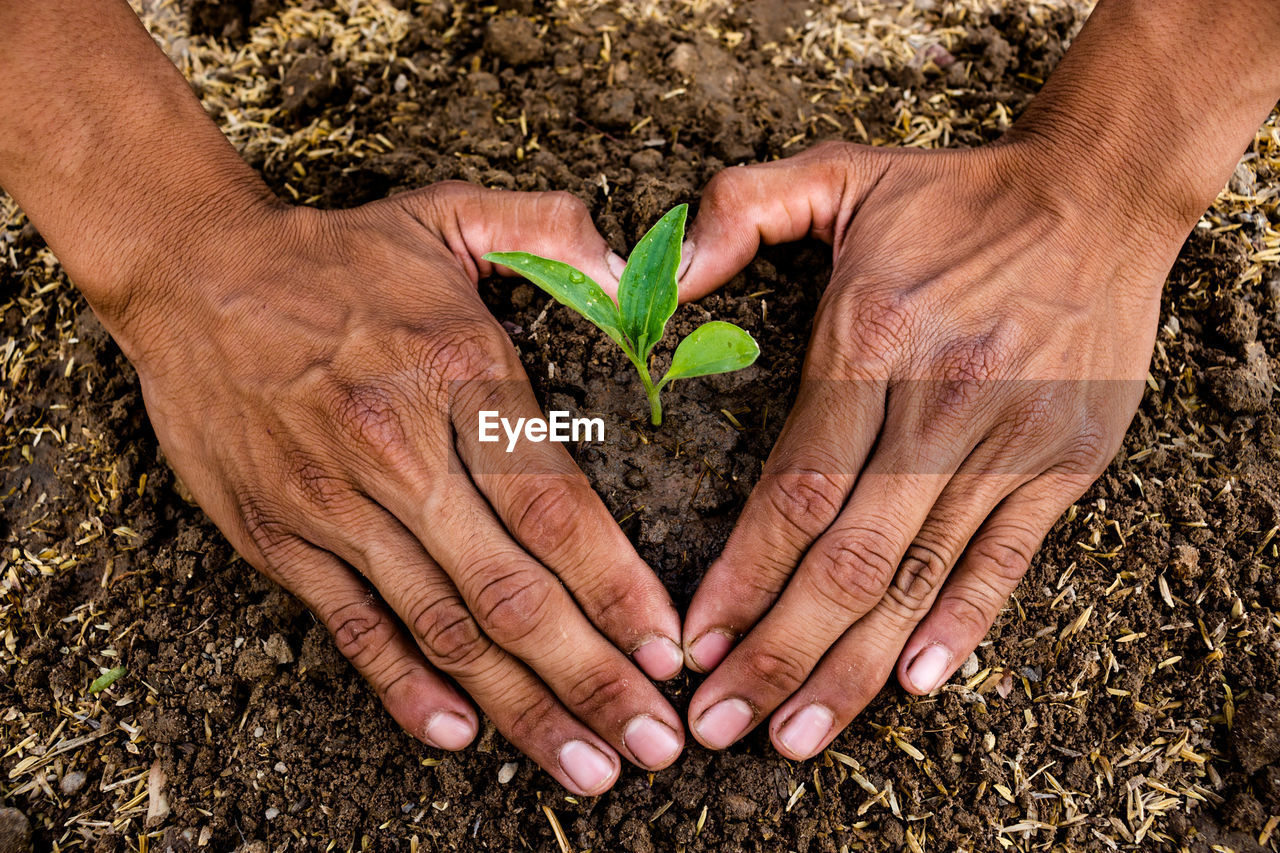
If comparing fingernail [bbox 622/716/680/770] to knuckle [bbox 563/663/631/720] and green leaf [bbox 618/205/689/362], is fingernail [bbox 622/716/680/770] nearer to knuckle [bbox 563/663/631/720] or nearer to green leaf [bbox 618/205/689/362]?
knuckle [bbox 563/663/631/720]

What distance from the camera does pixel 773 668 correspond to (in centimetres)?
178

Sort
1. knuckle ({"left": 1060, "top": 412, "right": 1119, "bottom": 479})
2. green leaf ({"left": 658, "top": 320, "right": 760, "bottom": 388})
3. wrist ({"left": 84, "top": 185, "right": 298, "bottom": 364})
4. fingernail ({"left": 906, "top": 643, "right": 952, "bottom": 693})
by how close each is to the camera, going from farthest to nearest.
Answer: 1. wrist ({"left": 84, "top": 185, "right": 298, "bottom": 364})
2. knuckle ({"left": 1060, "top": 412, "right": 1119, "bottom": 479})
3. fingernail ({"left": 906, "top": 643, "right": 952, "bottom": 693})
4. green leaf ({"left": 658, "top": 320, "right": 760, "bottom": 388})

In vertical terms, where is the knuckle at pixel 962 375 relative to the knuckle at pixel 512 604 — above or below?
above

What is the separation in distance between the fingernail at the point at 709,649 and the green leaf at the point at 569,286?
686mm

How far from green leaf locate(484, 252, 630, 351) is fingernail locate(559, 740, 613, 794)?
35.1 inches

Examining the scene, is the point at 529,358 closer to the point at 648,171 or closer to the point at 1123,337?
the point at 648,171

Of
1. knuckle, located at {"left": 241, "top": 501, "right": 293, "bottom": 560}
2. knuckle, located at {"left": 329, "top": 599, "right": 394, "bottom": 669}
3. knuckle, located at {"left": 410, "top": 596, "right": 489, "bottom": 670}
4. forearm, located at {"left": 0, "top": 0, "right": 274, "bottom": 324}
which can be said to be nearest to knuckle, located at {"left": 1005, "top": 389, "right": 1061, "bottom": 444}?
knuckle, located at {"left": 410, "top": 596, "right": 489, "bottom": 670}

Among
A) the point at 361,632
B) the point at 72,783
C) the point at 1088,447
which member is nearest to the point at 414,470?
the point at 361,632

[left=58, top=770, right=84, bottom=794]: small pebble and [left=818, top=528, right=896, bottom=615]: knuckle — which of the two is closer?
[left=818, top=528, right=896, bottom=615]: knuckle

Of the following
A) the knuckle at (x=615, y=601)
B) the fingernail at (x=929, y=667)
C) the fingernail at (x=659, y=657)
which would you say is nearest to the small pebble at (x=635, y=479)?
the knuckle at (x=615, y=601)

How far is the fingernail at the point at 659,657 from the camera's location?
1.83 metres

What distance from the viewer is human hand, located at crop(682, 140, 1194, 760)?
180 cm

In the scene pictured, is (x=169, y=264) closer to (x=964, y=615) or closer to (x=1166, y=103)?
(x=964, y=615)

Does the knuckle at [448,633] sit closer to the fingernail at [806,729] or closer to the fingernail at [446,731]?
the fingernail at [446,731]
